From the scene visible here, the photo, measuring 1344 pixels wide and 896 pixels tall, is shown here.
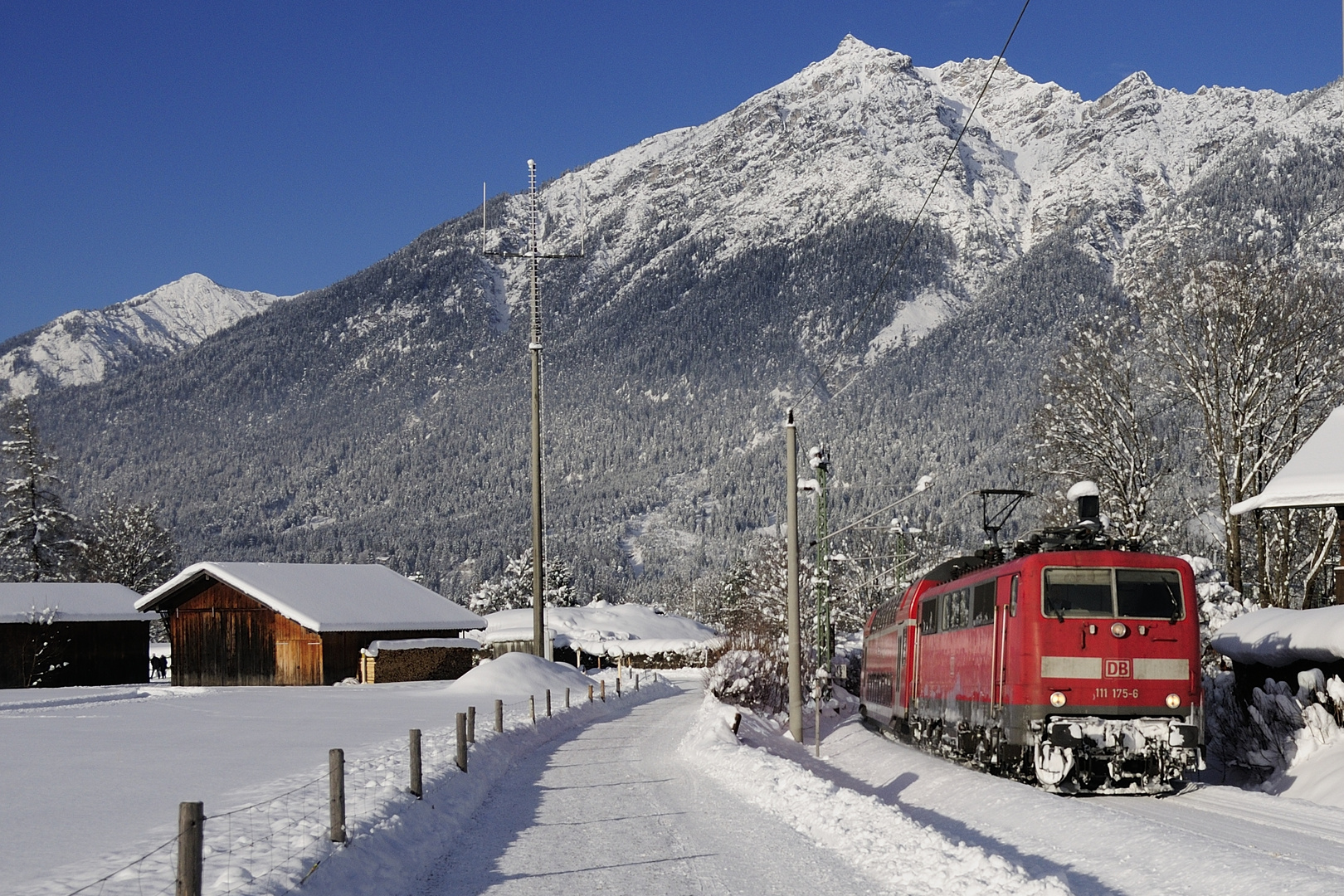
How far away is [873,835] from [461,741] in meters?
8.30

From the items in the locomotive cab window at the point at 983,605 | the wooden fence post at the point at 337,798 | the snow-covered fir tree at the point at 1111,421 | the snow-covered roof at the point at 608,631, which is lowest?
the snow-covered roof at the point at 608,631

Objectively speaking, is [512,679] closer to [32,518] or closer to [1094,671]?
[1094,671]

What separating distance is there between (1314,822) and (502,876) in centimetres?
989

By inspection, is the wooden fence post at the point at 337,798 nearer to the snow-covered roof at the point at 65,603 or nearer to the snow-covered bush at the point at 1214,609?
the snow-covered bush at the point at 1214,609

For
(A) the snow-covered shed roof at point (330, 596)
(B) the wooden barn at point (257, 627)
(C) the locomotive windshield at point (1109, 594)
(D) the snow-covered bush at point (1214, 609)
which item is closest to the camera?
(C) the locomotive windshield at point (1109, 594)

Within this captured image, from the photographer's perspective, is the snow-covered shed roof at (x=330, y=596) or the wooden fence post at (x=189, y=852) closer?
the wooden fence post at (x=189, y=852)

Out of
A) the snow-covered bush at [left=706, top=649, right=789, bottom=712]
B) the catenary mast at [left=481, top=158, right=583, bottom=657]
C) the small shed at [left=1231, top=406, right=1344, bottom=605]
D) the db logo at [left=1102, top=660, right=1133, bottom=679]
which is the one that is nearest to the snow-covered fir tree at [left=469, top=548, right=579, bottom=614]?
the catenary mast at [left=481, top=158, right=583, bottom=657]

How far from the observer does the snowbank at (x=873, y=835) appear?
10578 mm

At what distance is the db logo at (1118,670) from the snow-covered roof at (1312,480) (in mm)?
6972

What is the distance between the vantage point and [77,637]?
59719 mm

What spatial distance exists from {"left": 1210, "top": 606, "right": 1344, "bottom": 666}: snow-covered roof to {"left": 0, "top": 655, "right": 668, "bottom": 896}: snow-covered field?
1391 cm

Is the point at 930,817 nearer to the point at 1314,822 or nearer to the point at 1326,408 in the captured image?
the point at 1314,822

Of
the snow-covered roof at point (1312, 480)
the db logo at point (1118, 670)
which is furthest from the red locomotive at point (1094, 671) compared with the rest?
the snow-covered roof at point (1312, 480)

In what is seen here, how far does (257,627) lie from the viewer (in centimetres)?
5447
